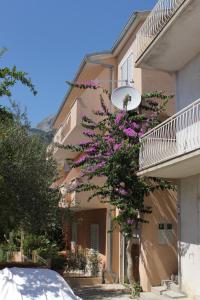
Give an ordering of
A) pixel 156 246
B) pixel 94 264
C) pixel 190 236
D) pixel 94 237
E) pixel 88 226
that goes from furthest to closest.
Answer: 1. pixel 88 226
2. pixel 94 237
3. pixel 94 264
4. pixel 156 246
5. pixel 190 236

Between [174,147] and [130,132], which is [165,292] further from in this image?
[130,132]

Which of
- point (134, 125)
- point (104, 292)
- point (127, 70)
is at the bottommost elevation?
point (104, 292)

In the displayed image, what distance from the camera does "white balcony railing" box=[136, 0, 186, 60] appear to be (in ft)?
42.8

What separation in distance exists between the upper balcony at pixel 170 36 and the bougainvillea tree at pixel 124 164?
1.74m

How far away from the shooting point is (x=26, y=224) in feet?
53.1

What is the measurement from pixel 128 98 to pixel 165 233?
4805 millimetres

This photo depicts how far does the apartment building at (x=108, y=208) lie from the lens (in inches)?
620

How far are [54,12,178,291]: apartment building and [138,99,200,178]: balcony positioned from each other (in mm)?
2490

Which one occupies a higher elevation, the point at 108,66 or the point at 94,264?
the point at 108,66

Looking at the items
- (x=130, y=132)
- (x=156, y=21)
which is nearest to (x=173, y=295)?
(x=130, y=132)

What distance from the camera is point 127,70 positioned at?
61.9 ft

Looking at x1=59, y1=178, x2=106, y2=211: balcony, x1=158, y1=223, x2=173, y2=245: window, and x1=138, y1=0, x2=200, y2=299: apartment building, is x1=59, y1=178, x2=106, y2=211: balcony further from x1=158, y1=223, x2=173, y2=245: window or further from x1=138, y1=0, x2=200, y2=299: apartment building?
x1=138, y1=0, x2=200, y2=299: apartment building

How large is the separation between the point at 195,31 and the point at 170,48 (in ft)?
4.35

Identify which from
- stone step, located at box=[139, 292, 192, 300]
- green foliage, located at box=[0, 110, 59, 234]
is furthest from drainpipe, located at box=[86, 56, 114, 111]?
stone step, located at box=[139, 292, 192, 300]
